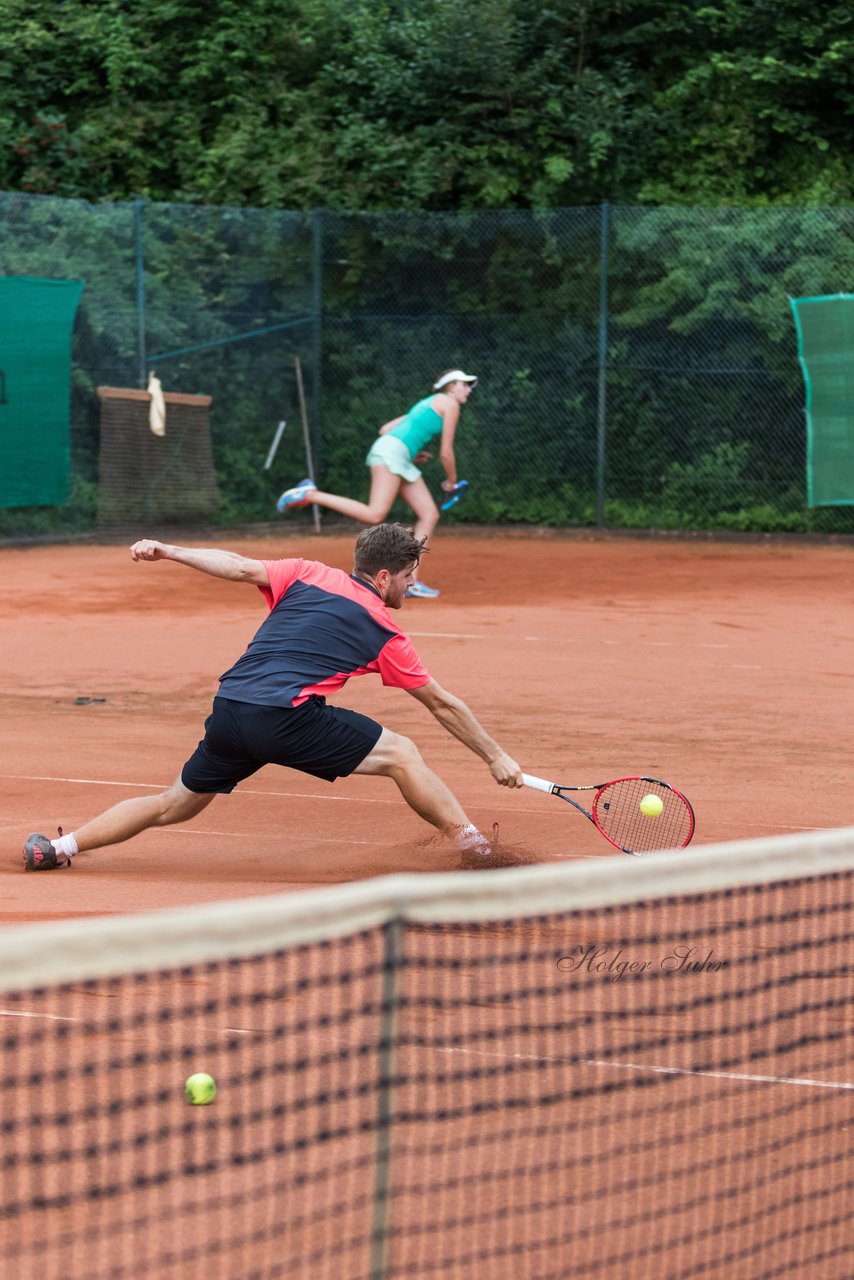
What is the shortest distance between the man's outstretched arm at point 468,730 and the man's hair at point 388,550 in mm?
420

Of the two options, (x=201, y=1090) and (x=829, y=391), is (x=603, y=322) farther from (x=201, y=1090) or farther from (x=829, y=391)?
(x=201, y=1090)

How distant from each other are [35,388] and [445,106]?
6.18 meters

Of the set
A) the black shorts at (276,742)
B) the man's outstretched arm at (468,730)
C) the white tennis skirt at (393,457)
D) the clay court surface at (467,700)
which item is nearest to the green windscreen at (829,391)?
the clay court surface at (467,700)

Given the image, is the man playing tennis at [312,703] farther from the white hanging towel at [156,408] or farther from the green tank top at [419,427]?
the white hanging towel at [156,408]

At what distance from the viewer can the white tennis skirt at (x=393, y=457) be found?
12781 millimetres

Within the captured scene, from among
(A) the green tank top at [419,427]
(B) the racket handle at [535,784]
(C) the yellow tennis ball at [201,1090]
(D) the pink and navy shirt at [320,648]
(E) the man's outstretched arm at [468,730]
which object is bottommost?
(C) the yellow tennis ball at [201,1090]

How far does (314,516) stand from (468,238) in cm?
331

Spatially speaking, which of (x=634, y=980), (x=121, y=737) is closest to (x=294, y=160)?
(x=121, y=737)

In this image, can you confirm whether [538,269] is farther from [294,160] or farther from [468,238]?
Result: [294,160]

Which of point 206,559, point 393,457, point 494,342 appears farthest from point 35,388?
point 206,559

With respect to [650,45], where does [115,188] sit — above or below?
below

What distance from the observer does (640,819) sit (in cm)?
610

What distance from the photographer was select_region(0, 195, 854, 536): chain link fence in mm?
16156

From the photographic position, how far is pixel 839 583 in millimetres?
13695
